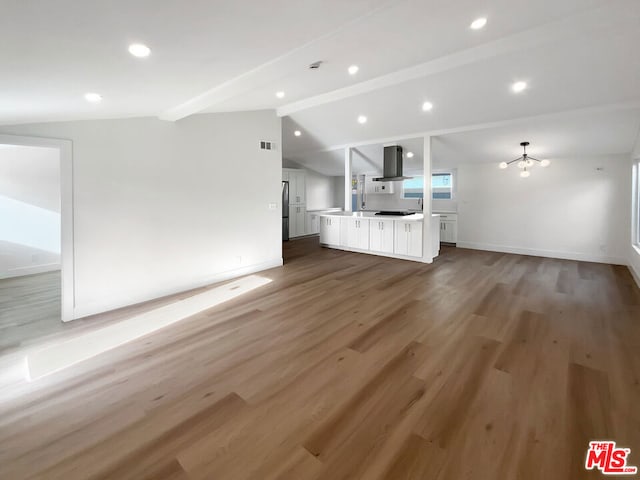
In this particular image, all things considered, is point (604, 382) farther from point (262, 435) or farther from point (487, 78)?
point (487, 78)

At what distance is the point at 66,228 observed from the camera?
324 centimetres

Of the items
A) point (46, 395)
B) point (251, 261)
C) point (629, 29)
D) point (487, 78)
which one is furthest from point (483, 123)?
point (46, 395)

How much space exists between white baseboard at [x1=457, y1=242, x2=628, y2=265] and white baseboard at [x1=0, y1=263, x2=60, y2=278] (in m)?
9.20

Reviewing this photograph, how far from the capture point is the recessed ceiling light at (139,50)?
1.75m

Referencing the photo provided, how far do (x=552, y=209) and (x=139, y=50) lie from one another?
26.3 feet

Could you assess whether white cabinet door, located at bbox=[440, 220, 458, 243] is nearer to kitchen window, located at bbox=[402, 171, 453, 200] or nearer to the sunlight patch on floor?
kitchen window, located at bbox=[402, 171, 453, 200]

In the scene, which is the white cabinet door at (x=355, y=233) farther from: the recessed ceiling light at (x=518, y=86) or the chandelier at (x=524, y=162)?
the recessed ceiling light at (x=518, y=86)

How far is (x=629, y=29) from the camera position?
2830mm

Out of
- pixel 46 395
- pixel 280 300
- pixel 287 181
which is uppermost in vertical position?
pixel 287 181

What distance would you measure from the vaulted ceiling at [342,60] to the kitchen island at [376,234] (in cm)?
210

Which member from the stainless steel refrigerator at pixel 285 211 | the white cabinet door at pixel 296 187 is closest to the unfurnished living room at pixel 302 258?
the stainless steel refrigerator at pixel 285 211

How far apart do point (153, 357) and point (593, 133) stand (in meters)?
7.39

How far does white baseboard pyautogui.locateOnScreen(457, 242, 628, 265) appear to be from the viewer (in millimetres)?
6047

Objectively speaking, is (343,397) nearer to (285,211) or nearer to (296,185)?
(285,211)
